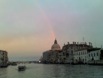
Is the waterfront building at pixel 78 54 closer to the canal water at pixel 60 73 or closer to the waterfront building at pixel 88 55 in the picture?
the waterfront building at pixel 88 55

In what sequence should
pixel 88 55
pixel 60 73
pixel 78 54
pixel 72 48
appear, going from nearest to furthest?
pixel 60 73
pixel 88 55
pixel 78 54
pixel 72 48

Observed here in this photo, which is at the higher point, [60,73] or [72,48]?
[72,48]

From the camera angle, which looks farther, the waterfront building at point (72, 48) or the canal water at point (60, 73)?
the waterfront building at point (72, 48)

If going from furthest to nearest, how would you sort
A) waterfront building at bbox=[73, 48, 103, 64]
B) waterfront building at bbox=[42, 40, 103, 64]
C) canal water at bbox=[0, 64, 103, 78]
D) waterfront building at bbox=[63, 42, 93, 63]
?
waterfront building at bbox=[63, 42, 93, 63]
waterfront building at bbox=[42, 40, 103, 64]
waterfront building at bbox=[73, 48, 103, 64]
canal water at bbox=[0, 64, 103, 78]

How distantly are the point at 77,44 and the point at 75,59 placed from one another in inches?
509

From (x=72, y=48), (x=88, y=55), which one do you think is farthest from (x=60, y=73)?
(x=72, y=48)

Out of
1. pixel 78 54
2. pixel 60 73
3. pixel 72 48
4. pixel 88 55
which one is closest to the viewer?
pixel 60 73

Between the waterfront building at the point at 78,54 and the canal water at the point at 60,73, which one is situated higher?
the waterfront building at the point at 78,54

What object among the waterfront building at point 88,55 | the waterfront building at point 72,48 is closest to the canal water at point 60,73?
the waterfront building at point 88,55

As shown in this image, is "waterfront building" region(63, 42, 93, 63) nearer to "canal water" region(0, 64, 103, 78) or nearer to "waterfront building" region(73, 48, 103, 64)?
"waterfront building" region(73, 48, 103, 64)

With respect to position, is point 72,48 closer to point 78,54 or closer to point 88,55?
point 78,54

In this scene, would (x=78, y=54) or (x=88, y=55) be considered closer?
(x=88, y=55)

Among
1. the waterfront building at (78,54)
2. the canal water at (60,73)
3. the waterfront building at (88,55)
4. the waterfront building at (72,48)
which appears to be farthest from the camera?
the waterfront building at (72,48)

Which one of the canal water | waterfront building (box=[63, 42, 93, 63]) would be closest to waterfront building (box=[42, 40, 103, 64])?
waterfront building (box=[63, 42, 93, 63])
